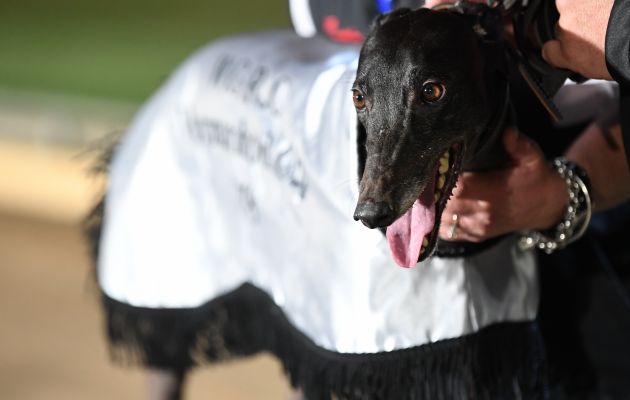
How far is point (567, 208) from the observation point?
823mm

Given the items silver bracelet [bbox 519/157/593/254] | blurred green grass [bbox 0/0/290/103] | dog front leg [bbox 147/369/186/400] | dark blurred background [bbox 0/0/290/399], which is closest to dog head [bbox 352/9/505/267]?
silver bracelet [bbox 519/157/593/254]

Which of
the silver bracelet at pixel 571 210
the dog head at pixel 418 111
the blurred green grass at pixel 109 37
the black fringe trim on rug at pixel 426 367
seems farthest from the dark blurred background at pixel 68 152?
the dog head at pixel 418 111

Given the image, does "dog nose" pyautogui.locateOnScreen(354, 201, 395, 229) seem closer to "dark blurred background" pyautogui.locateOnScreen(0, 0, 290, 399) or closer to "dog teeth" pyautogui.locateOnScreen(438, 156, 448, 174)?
"dog teeth" pyautogui.locateOnScreen(438, 156, 448, 174)

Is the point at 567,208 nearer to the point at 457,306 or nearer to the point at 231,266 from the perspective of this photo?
the point at 457,306

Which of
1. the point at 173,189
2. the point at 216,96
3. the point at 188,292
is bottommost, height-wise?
the point at 188,292

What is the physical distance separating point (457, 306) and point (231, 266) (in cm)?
35

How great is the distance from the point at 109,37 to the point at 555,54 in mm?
2396

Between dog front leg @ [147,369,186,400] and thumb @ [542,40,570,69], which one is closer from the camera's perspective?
thumb @ [542,40,570,69]

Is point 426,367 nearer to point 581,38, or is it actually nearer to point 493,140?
point 493,140

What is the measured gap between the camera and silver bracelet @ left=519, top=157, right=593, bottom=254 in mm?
818

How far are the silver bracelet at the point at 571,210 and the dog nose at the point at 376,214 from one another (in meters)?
0.25

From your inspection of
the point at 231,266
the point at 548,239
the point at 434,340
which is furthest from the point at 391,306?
the point at 231,266

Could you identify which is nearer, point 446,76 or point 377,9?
point 446,76

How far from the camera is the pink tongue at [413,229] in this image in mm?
708
